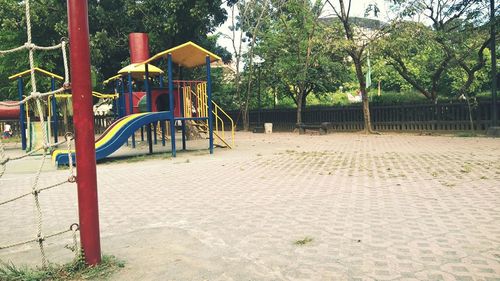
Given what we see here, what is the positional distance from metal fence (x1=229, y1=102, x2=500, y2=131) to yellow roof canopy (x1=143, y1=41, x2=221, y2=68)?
11253mm

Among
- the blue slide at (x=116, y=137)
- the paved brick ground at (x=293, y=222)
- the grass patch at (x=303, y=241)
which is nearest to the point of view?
the paved brick ground at (x=293, y=222)

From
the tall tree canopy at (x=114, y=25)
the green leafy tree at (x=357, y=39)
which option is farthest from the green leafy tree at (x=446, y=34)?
the tall tree canopy at (x=114, y=25)

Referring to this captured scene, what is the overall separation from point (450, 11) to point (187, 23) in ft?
40.8

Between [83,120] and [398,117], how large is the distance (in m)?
20.2

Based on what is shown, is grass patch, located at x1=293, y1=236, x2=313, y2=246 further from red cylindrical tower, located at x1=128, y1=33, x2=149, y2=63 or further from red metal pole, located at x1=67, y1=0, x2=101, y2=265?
red cylindrical tower, located at x1=128, y1=33, x2=149, y2=63

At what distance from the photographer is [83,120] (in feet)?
10.4

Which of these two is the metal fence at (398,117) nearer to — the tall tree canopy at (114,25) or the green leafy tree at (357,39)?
the green leafy tree at (357,39)

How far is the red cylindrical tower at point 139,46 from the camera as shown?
1775 centimetres

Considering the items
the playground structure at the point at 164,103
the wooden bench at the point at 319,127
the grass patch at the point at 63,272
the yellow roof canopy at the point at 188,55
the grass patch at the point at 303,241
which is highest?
the yellow roof canopy at the point at 188,55

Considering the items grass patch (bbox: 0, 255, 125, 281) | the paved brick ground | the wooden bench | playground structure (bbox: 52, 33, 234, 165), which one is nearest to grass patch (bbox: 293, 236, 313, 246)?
the paved brick ground

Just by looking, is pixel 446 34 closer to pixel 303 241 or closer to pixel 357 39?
pixel 357 39

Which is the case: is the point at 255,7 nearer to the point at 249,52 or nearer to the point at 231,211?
the point at 249,52

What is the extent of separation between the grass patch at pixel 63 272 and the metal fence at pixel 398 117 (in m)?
18.4

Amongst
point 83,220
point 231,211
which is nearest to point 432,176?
point 231,211
